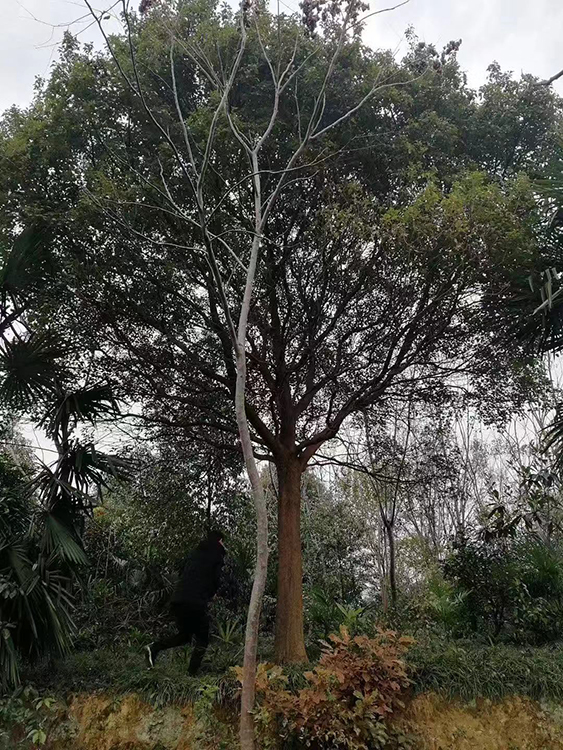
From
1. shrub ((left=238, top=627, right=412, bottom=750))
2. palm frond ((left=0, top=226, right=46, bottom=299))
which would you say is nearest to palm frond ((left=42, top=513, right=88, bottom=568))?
shrub ((left=238, top=627, right=412, bottom=750))

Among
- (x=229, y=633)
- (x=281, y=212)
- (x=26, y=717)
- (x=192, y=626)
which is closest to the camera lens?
(x=26, y=717)

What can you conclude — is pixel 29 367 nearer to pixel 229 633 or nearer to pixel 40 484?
pixel 40 484

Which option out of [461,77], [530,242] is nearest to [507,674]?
[530,242]

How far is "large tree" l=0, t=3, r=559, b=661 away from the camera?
18.9ft

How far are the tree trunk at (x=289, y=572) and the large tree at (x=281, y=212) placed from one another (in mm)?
21

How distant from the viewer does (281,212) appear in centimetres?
655

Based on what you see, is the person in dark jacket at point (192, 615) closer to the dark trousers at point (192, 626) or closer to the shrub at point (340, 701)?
the dark trousers at point (192, 626)

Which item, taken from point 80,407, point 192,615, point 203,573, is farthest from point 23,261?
point 192,615

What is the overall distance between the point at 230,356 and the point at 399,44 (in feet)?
11.6

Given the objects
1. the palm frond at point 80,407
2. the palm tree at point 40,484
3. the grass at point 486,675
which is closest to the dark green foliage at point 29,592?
the palm tree at point 40,484

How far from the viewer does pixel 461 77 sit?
720 centimetres

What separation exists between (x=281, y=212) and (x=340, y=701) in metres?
5.12

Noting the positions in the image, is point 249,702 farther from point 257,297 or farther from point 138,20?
point 138,20

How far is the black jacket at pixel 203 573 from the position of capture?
5.40 meters
